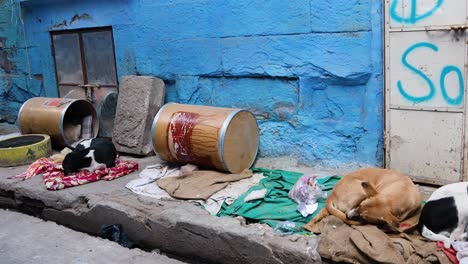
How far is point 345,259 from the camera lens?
3.66 meters

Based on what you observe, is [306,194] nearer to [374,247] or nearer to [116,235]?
[374,247]

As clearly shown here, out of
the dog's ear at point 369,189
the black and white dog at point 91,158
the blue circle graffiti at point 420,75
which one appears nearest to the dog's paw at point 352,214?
the dog's ear at point 369,189

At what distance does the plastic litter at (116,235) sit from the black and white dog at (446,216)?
9.27ft

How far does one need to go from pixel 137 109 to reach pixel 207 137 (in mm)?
1647

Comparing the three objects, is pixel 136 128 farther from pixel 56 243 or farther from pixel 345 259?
pixel 345 259

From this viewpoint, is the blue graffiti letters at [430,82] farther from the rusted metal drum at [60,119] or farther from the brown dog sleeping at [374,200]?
the rusted metal drum at [60,119]

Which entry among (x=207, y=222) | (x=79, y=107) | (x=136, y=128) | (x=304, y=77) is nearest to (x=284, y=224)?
(x=207, y=222)

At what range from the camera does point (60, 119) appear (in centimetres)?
707

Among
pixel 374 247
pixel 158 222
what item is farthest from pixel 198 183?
pixel 374 247

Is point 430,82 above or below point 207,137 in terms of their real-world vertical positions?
above

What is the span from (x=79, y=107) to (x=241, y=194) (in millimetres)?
3863

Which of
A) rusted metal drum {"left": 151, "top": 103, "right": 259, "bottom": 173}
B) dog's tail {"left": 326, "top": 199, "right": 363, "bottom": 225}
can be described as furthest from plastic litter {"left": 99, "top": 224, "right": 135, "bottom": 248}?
dog's tail {"left": 326, "top": 199, "right": 363, "bottom": 225}

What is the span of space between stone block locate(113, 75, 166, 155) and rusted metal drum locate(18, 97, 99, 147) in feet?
3.27

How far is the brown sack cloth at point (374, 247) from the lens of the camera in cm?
354
